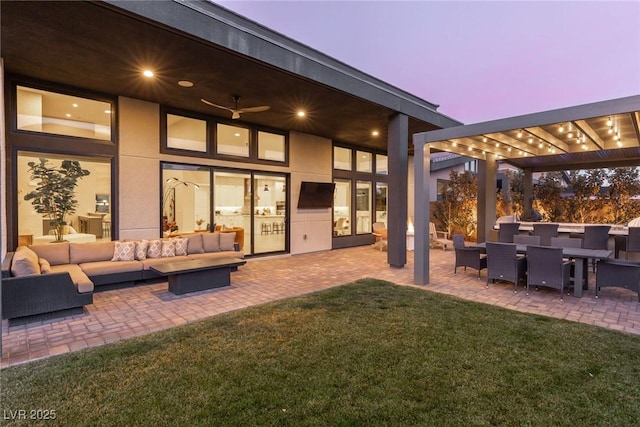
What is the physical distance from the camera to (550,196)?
45.6ft

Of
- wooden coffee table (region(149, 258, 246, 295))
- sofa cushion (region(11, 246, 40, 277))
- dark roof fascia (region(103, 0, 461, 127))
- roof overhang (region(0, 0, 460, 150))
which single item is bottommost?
wooden coffee table (region(149, 258, 246, 295))

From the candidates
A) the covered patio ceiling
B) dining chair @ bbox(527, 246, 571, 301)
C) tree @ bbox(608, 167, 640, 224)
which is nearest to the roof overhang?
the covered patio ceiling

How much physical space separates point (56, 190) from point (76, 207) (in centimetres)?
47

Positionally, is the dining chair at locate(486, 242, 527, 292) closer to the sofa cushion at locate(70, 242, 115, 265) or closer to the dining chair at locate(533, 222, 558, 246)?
the dining chair at locate(533, 222, 558, 246)

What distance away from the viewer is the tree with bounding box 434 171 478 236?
1334 cm

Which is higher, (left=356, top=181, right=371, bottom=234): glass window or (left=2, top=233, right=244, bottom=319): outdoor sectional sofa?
(left=356, top=181, right=371, bottom=234): glass window

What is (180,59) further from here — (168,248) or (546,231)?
(546,231)

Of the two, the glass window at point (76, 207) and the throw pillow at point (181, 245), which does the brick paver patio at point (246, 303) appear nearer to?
the throw pillow at point (181, 245)

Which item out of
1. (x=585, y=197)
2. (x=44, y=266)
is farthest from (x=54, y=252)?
(x=585, y=197)

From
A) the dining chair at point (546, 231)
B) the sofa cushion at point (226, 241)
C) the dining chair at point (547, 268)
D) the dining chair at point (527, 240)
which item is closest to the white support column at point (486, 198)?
the dining chair at point (546, 231)

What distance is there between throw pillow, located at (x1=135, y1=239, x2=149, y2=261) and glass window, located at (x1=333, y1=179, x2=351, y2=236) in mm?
6501

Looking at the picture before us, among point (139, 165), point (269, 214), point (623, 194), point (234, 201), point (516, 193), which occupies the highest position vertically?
point (139, 165)

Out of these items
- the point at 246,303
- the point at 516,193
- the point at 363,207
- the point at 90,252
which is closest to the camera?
the point at 246,303

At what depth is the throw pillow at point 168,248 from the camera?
6815 millimetres
